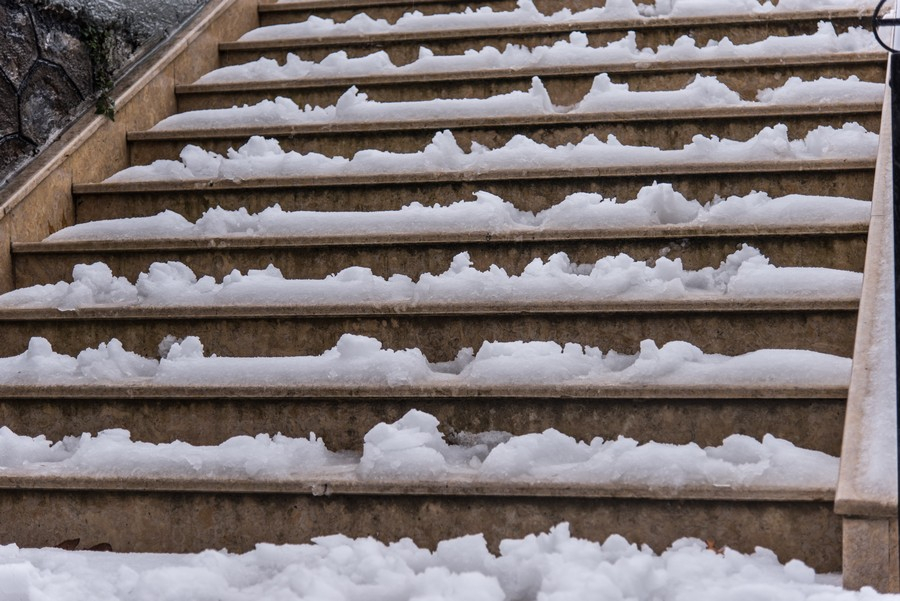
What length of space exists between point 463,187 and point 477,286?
0.51 m

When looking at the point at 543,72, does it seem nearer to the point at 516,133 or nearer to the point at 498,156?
the point at 516,133

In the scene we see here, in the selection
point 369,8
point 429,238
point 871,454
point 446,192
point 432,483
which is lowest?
point 432,483

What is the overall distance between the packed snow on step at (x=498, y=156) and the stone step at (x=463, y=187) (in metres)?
0.03

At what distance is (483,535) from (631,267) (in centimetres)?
77

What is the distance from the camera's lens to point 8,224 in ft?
9.31

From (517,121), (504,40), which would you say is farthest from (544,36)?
(517,121)

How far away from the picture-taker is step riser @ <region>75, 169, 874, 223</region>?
2.57 m

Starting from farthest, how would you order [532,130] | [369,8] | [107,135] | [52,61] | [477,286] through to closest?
[369,8] < [107,135] < [52,61] < [532,130] < [477,286]

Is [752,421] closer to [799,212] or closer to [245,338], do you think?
[799,212]

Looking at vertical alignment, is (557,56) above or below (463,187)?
above

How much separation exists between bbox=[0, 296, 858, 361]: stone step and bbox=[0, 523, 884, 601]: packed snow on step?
22.2 inches

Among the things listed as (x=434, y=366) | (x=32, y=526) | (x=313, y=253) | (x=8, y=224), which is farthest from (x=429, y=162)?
(x=32, y=526)

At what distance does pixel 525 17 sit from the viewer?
3.68 m

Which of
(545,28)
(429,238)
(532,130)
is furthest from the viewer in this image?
(545,28)
